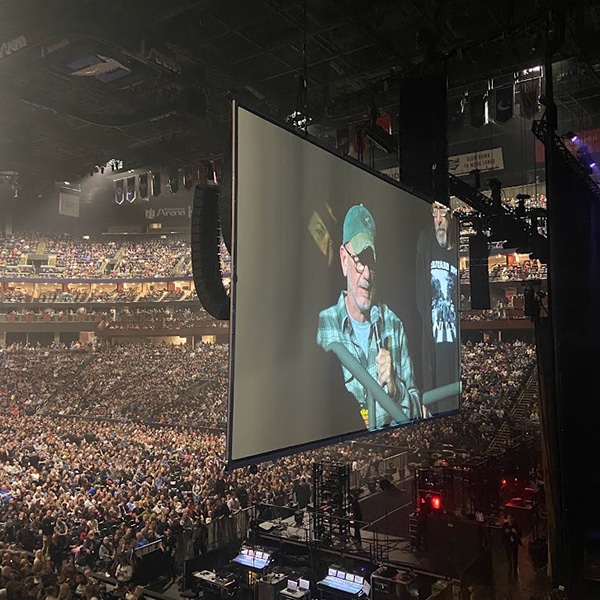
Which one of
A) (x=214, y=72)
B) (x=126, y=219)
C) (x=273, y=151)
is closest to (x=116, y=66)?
(x=214, y=72)

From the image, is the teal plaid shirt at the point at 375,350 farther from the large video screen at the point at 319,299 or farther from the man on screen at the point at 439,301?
the man on screen at the point at 439,301

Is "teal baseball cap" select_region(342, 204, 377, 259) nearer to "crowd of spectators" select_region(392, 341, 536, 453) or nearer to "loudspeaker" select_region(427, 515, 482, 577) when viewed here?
"loudspeaker" select_region(427, 515, 482, 577)

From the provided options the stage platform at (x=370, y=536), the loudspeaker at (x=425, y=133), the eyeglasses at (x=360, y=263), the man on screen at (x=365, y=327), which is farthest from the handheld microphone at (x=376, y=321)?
the stage platform at (x=370, y=536)

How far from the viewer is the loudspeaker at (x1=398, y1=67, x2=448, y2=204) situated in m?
6.30

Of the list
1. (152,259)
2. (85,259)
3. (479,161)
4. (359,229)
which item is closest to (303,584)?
(359,229)

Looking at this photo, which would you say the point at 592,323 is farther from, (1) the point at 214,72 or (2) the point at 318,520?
(1) the point at 214,72

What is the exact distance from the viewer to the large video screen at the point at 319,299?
332 cm

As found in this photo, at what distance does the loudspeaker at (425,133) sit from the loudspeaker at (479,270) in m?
4.86

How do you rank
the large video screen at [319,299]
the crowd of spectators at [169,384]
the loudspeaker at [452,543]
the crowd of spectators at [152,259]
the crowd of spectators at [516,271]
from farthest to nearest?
1. the crowd of spectators at [152,259]
2. the crowd of spectators at [516,271]
3. the crowd of spectators at [169,384]
4. the loudspeaker at [452,543]
5. the large video screen at [319,299]

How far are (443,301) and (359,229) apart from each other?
2.33 metres

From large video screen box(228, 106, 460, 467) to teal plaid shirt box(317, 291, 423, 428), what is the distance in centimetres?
1

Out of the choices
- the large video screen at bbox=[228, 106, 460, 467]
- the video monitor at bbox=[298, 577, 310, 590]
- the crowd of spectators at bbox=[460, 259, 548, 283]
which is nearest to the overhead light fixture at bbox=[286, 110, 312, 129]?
the large video screen at bbox=[228, 106, 460, 467]

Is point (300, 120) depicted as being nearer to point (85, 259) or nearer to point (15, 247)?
point (85, 259)

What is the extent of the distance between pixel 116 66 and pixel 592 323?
705 cm
